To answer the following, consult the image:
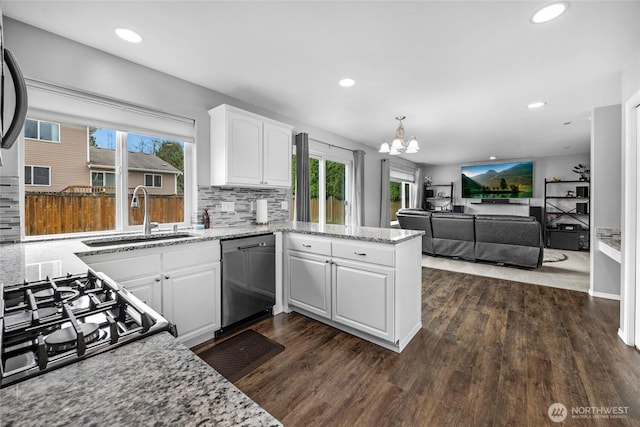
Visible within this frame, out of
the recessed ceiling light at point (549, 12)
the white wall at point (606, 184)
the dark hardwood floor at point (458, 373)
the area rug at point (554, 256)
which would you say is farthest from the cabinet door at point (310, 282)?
the area rug at point (554, 256)

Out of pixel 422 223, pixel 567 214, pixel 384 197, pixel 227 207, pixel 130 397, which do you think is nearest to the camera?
pixel 130 397

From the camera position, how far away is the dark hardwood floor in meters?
1.62

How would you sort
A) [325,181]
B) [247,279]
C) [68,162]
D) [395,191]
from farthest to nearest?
1. [395,191]
2. [325,181]
3. [247,279]
4. [68,162]

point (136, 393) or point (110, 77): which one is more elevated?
point (110, 77)

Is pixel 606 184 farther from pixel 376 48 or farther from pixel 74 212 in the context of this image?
pixel 74 212

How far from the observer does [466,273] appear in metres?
4.52

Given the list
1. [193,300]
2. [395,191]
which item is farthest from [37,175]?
[395,191]

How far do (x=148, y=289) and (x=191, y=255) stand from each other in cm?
37

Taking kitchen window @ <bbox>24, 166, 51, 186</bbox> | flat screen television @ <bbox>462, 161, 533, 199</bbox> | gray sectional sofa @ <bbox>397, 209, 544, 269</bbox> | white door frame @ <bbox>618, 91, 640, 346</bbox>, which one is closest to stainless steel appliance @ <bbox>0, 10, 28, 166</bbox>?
kitchen window @ <bbox>24, 166, 51, 186</bbox>

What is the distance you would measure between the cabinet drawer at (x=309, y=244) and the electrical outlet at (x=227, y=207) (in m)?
0.83

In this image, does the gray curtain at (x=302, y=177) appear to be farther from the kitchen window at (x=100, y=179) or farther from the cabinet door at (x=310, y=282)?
the kitchen window at (x=100, y=179)

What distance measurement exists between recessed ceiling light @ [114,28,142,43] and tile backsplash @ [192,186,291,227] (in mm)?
1345

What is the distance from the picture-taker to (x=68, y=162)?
2.34m

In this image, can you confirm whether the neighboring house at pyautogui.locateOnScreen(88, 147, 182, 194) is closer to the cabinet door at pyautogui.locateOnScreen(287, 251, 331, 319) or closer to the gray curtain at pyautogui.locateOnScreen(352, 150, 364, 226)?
the cabinet door at pyautogui.locateOnScreen(287, 251, 331, 319)
